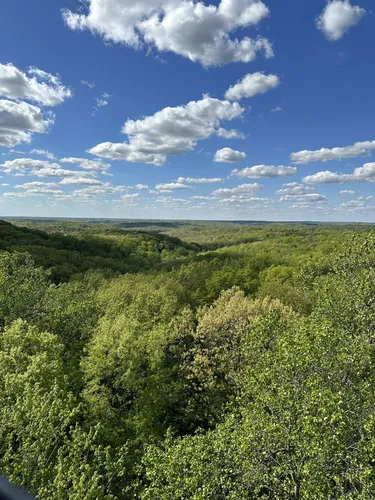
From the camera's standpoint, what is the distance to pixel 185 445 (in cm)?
2044

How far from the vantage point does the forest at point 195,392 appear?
16.6 meters

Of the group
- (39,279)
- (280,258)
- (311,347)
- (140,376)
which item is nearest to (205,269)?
(280,258)

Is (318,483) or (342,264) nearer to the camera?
(318,483)

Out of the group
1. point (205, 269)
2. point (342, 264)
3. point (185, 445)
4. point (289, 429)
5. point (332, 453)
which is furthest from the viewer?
point (205, 269)

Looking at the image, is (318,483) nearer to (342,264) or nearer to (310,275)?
(342,264)

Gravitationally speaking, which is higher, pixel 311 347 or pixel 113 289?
pixel 311 347

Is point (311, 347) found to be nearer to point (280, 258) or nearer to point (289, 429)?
point (289, 429)

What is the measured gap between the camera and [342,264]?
31719mm

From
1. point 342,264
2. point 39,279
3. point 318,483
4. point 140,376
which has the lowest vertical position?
point 140,376

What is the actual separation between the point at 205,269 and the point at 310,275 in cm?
4005

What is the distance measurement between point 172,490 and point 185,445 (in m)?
2.44

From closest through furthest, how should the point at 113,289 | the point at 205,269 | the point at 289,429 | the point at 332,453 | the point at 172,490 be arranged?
the point at 332,453 → the point at 289,429 → the point at 172,490 → the point at 113,289 → the point at 205,269

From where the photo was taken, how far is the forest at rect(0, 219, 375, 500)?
54.5ft

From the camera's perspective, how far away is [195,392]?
3988cm
